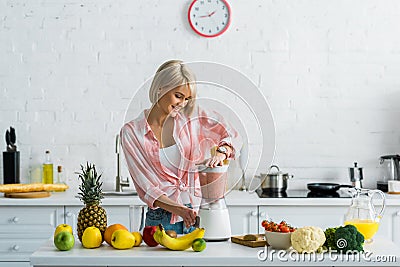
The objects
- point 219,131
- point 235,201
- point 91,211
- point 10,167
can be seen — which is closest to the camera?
point 91,211

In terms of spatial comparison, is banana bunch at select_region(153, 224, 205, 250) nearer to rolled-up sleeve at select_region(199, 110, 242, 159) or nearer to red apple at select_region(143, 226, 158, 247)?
red apple at select_region(143, 226, 158, 247)

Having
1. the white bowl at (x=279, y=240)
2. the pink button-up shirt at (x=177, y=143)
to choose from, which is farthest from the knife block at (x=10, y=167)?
the white bowl at (x=279, y=240)

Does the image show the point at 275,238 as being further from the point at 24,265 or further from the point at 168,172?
the point at 24,265

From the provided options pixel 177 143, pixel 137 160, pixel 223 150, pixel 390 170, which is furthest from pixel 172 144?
pixel 390 170

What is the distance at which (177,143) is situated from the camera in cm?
300

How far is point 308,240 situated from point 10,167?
8.69 ft

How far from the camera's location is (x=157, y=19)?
4.74 m

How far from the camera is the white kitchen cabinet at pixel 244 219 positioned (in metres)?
4.21

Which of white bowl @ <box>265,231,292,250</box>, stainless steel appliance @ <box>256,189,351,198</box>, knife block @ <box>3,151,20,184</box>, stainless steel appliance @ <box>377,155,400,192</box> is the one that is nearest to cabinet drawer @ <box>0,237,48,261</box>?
knife block @ <box>3,151,20,184</box>

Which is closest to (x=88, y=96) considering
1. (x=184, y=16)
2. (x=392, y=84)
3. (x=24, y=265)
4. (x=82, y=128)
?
(x=82, y=128)

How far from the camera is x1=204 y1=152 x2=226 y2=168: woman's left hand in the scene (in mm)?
2758

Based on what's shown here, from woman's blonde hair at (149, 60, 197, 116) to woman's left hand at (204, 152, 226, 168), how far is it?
0.78 ft

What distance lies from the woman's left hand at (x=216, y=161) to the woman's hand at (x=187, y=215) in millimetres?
258

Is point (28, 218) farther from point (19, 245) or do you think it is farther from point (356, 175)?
point (356, 175)
